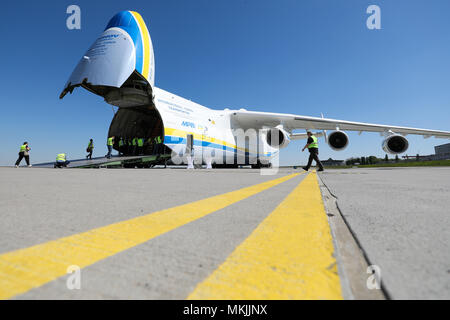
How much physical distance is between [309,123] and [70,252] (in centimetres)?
1256

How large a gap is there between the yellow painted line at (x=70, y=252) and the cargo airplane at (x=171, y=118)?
7.04 metres

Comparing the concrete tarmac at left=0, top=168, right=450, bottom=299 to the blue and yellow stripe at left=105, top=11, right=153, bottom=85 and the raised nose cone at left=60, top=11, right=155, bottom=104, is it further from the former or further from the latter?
the blue and yellow stripe at left=105, top=11, right=153, bottom=85

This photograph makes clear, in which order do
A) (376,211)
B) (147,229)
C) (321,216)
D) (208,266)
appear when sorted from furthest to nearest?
(376,211) → (321,216) → (147,229) → (208,266)

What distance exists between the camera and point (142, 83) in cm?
852

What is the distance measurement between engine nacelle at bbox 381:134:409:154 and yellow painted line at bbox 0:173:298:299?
413 inches

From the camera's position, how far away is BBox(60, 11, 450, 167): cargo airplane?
7.05 metres

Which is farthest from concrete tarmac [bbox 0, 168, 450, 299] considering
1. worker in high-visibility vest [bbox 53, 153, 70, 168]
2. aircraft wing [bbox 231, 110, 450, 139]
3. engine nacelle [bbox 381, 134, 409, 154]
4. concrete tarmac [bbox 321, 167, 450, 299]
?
aircraft wing [bbox 231, 110, 450, 139]

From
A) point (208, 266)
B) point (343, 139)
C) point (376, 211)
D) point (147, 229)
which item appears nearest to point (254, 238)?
point (208, 266)

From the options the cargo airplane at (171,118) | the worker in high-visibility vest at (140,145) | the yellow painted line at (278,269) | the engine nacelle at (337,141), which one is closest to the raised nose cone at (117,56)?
the cargo airplane at (171,118)

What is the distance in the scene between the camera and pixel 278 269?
58cm

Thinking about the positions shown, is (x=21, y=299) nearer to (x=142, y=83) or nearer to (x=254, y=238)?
(x=254, y=238)

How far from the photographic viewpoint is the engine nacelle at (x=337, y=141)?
9.07m
